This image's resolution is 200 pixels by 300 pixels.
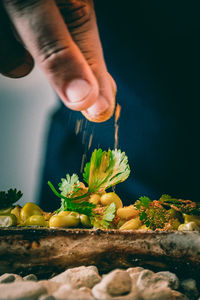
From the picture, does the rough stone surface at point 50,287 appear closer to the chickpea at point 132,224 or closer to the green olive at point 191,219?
the chickpea at point 132,224

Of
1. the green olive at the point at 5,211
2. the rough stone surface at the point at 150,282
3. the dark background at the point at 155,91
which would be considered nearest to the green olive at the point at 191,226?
the rough stone surface at the point at 150,282

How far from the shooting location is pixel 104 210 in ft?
2.85

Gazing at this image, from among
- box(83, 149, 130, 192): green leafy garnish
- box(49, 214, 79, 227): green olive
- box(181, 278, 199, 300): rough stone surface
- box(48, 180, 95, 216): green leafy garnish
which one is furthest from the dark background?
box(181, 278, 199, 300): rough stone surface

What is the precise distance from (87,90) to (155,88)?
4.72 ft

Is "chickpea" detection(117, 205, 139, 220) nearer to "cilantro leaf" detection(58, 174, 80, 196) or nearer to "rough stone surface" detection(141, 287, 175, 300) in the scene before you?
"cilantro leaf" detection(58, 174, 80, 196)

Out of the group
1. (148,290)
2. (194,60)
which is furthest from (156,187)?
(148,290)

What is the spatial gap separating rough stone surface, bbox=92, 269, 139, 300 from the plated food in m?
0.37

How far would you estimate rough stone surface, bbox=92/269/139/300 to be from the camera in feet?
1.36

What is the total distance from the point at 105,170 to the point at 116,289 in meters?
0.61

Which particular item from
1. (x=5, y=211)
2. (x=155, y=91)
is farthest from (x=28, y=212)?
(x=155, y=91)

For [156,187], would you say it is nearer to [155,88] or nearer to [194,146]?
[194,146]

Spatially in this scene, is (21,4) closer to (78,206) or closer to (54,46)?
(54,46)

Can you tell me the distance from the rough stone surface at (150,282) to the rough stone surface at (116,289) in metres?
0.03

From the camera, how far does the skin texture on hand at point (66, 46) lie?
0.93ft
